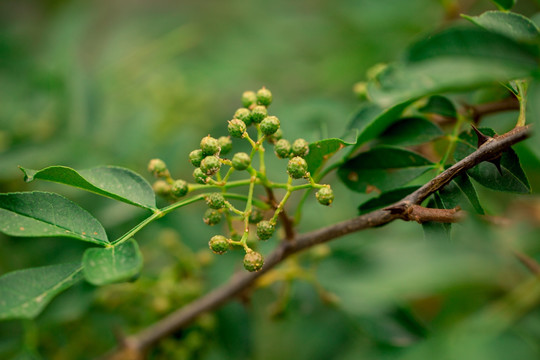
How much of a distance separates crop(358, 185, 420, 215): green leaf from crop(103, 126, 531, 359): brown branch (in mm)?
133

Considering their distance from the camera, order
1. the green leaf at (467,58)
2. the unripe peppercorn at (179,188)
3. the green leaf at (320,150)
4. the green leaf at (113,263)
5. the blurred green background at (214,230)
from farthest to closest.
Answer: the blurred green background at (214,230)
the unripe peppercorn at (179,188)
the green leaf at (320,150)
the green leaf at (113,263)
the green leaf at (467,58)

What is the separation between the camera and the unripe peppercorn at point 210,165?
127 centimetres

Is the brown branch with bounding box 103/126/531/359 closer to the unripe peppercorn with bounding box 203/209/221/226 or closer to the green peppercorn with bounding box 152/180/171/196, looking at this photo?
the unripe peppercorn with bounding box 203/209/221/226

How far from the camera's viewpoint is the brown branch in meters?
1.23

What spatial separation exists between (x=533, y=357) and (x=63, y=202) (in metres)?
2.04

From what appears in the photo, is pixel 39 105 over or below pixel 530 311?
over

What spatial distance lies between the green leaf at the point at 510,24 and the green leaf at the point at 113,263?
1.12 metres

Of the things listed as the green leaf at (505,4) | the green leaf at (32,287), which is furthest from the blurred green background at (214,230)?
the green leaf at (32,287)

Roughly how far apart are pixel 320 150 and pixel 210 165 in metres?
0.33

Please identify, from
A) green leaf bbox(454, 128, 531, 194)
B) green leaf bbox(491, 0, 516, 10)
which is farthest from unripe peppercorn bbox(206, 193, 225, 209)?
green leaf bbox(491, 0, 516, 10)

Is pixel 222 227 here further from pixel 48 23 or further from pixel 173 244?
pixel 48 23

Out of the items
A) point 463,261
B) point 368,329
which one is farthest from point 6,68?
point 463,261

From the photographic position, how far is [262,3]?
13.8 feet

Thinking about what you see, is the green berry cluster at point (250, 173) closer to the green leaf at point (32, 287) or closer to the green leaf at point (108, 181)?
the green leaf at point (108, 181)
